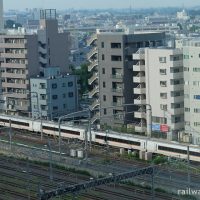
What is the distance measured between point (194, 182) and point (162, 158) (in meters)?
2.96

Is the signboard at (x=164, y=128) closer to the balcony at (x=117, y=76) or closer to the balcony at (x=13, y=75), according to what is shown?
the balcony at (x=117, y=76)

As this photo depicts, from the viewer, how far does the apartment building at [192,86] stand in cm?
2044

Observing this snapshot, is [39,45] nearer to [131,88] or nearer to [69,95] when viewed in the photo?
[69,95]

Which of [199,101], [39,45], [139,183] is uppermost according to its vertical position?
[39,45]

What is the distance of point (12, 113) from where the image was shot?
1086 inches

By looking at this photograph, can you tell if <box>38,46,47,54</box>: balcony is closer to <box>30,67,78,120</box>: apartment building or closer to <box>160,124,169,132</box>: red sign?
<box>30,67,78,120</box>: apartment building

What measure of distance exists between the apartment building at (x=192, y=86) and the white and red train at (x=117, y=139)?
1.43 meters

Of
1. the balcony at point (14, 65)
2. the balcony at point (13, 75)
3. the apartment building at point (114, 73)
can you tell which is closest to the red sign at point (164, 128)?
the apartment building at point (114, 73)

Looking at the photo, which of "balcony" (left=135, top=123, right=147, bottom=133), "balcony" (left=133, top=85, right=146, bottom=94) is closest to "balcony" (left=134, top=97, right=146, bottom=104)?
"balcony" (left=133, top=85, right=146, bottom=94)

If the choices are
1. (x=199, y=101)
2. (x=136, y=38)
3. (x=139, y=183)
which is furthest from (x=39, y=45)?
(x=139, y=183)

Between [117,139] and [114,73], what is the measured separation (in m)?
3.50

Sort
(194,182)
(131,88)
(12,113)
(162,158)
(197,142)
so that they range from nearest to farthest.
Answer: (194,182) < (162,158) < (197,142) < (131,88) < (12,113)

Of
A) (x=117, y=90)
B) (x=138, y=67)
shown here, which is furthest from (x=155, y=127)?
(x=117, y=90)

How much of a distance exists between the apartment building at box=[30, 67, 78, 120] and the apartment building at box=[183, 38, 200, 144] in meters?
6.90
